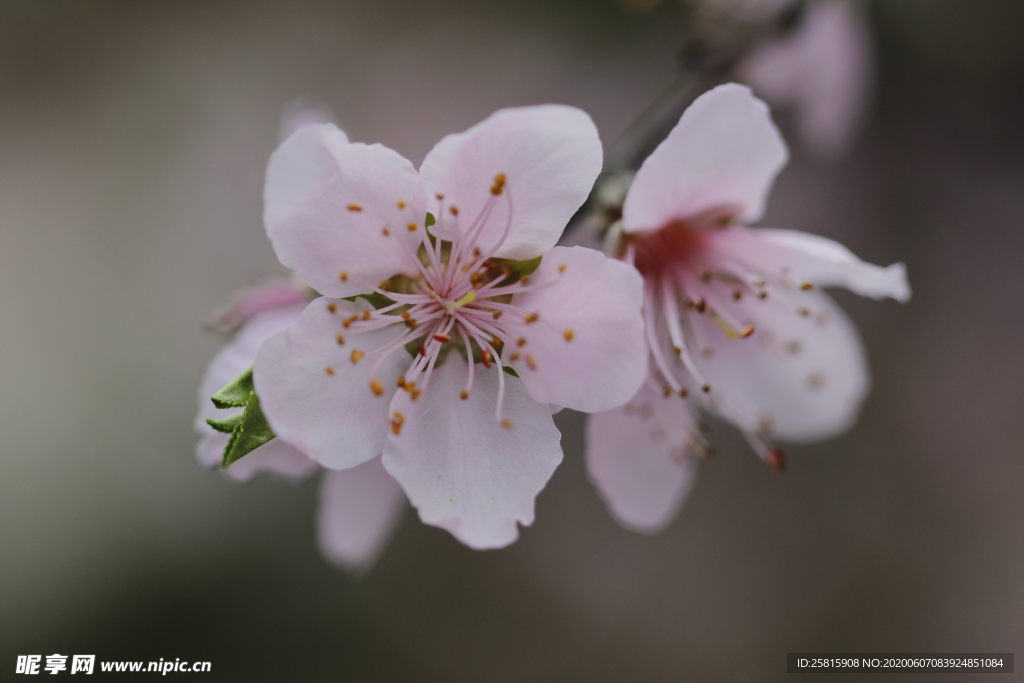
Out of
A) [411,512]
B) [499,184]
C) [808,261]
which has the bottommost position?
[411,512]

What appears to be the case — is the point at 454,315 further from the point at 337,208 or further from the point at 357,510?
the point at 357,510

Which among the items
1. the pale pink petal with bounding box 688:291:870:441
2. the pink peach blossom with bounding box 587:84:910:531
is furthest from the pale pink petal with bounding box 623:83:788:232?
the pale pink petal with bounding box 688:291:870:441

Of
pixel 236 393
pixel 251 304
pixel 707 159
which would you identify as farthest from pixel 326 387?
pixel 707 159

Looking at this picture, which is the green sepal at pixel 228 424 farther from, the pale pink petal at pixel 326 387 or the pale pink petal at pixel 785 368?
the pale pink petal at pixel 785 368

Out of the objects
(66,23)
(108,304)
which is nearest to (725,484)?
(108,304)

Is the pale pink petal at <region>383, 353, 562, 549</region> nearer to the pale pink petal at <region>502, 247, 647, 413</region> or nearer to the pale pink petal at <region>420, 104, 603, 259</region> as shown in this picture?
the pale pink petal at <region>502, 247, 647, 413</region>

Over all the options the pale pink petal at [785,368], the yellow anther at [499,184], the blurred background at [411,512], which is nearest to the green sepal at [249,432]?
the yellow anther at [499,184]
